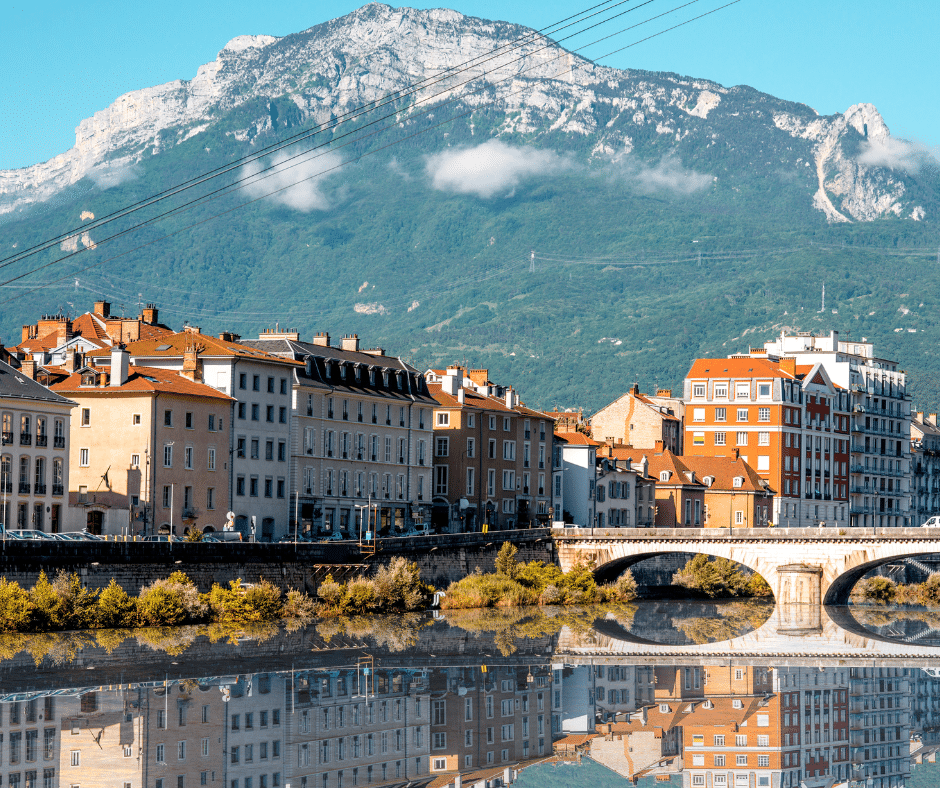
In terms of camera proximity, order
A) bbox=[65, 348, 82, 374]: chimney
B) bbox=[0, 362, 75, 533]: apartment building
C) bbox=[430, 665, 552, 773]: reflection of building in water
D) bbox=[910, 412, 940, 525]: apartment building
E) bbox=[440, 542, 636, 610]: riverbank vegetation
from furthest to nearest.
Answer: bbox=[910, 412, 940, 525]: apartment building
bbox=[440, 542, 636, 610]: riverbank vegetation
bbox=[65, 348, 82, 374]: chimney
bbox=[0, 362, 75, 533]: apartment building
bbox=[430, 665, 552, 773]: reflection of building in water

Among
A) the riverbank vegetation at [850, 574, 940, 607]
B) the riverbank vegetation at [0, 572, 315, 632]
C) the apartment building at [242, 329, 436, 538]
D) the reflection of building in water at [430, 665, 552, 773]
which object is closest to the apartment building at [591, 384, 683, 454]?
the riverbank vegetation at [850, 574, 940, 607]

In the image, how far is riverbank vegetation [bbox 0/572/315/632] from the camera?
190 ft

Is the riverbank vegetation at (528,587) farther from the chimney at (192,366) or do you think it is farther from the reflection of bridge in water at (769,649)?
the chimney at (192,366)

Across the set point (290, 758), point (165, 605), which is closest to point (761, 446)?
point (165, 605)

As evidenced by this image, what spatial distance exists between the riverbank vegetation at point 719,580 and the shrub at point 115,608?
50.3m

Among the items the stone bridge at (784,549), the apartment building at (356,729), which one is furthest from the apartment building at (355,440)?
the apartment building at (356,729)

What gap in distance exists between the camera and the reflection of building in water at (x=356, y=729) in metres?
34.4

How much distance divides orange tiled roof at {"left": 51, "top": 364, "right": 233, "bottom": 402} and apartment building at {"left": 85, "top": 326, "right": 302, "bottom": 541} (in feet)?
4.53

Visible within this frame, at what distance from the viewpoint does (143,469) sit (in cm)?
7550

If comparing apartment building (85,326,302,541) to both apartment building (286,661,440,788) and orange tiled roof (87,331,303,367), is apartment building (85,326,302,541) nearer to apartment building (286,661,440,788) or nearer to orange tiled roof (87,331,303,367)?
orange tiled roof (87,331,303,367)

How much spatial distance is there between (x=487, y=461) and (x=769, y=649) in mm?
44602

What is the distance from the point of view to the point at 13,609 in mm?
57188

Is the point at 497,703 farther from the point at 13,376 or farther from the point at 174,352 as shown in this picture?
the point at 174,352

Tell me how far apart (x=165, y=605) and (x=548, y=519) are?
51639 millimetres
